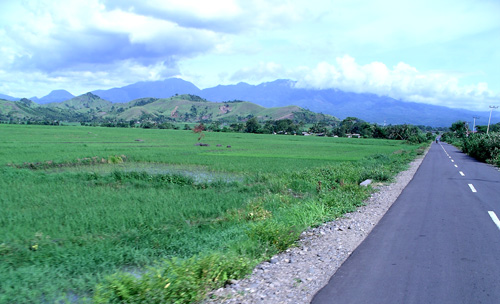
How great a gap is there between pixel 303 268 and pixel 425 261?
193cm

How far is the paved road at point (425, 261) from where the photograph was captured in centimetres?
416

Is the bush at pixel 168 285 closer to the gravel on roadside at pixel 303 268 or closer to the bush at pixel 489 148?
the gravel on roadside at pixel 303 268

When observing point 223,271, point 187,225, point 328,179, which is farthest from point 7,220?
point 328,179

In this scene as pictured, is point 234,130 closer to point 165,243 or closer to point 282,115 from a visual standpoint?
point 282,115

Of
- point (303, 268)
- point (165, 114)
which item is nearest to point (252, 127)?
point (165, 114)

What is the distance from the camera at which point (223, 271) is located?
15.2ft

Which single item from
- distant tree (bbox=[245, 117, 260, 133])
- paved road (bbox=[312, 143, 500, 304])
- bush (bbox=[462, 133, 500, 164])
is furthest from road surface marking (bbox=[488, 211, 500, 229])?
distant tree (bbox=[245, 117, 260, 133])

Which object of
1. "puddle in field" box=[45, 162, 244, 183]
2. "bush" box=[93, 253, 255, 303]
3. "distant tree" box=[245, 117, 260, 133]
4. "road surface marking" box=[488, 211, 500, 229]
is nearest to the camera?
"bush" box=[93, 253, 255, 303]

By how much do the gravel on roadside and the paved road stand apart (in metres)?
0.18

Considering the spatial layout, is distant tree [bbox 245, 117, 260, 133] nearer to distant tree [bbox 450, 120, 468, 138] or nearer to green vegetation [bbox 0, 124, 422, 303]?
distant tree [bbox 450, 120, 468, 138]

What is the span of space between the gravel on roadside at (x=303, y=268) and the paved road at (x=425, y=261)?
0.60 ft

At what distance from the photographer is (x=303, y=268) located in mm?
5066

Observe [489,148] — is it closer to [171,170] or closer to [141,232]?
[171,170]

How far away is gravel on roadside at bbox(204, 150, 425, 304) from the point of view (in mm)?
4129
